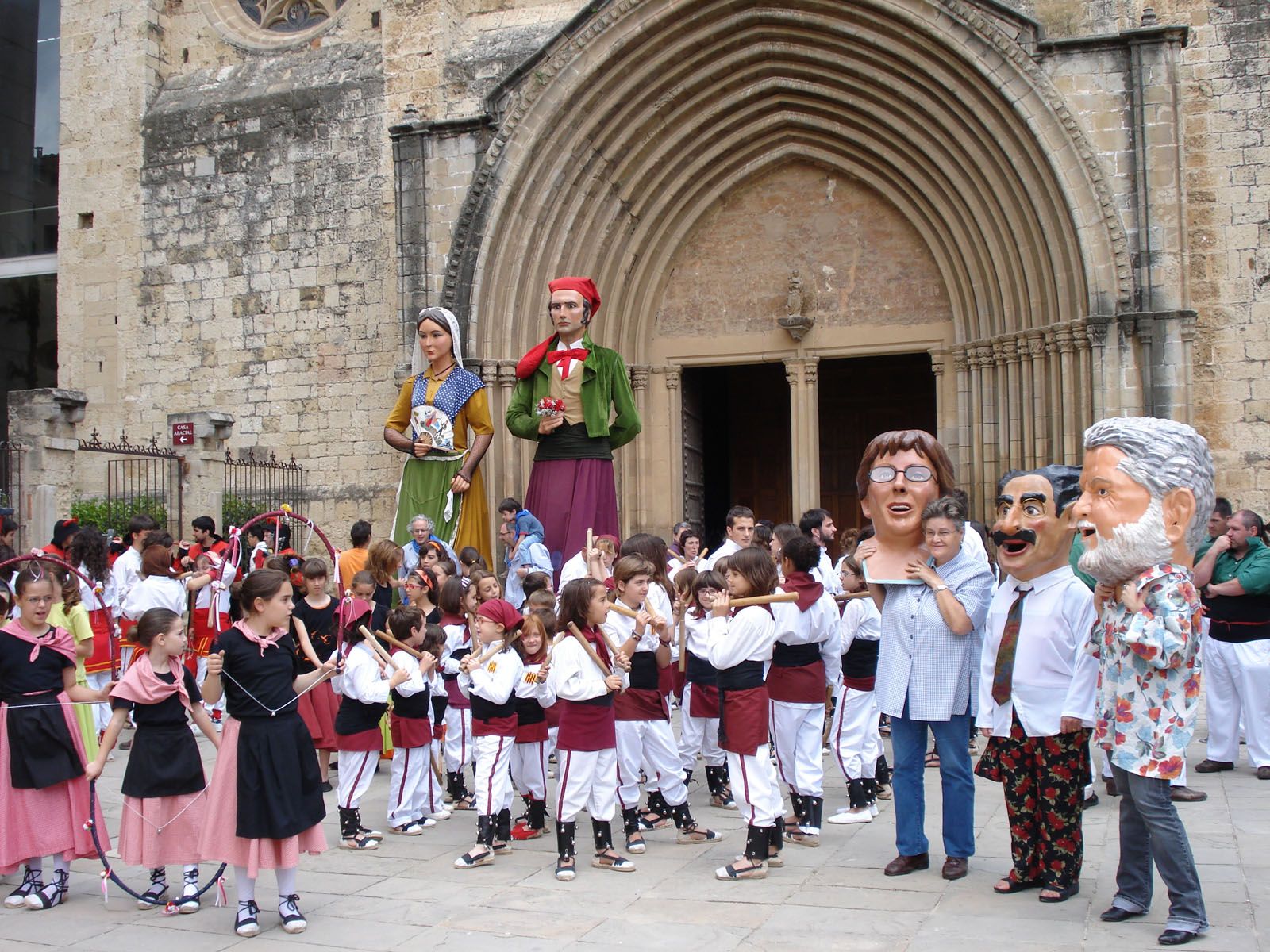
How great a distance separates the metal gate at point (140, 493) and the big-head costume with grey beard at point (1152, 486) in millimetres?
11286

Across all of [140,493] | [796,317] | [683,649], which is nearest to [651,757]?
[683,649]

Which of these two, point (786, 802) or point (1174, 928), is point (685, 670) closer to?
point (786, 802)

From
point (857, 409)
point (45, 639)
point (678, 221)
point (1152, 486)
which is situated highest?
point (678, 221)

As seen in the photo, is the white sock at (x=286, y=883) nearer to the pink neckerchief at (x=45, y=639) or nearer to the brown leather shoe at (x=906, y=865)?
the pink neckerchief at (x=45, y=639)

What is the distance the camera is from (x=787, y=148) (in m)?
13.8

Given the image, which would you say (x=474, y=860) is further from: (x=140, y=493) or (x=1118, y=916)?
(x=140, y=493)

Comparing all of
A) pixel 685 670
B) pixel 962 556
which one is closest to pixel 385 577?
pixel 685 670

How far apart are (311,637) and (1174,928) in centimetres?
500

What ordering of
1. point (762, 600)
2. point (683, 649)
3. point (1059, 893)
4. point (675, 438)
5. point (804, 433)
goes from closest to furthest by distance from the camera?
1. point (1059, 893)
2. point (762, 600)
3. point (683, 649)
4. point (804, 433)
5. point (675, 438)

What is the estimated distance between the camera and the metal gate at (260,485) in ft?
47.6

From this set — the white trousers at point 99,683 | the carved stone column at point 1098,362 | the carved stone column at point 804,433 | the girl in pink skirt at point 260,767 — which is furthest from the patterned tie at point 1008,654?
the carved stone column at point 804,433

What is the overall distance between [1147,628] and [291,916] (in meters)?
3.55

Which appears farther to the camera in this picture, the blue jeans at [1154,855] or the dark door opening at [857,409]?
the dark door opening at [857,409]

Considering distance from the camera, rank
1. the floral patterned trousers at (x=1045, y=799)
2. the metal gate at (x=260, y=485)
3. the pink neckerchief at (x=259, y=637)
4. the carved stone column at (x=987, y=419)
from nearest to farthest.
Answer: the floral patterned trousers at (x=1045, y=799) → the pink neckerchief at (x=259, y=637) → the carved stone column at (x=987, y=419) → the metal gate at (x=260, y=485)
